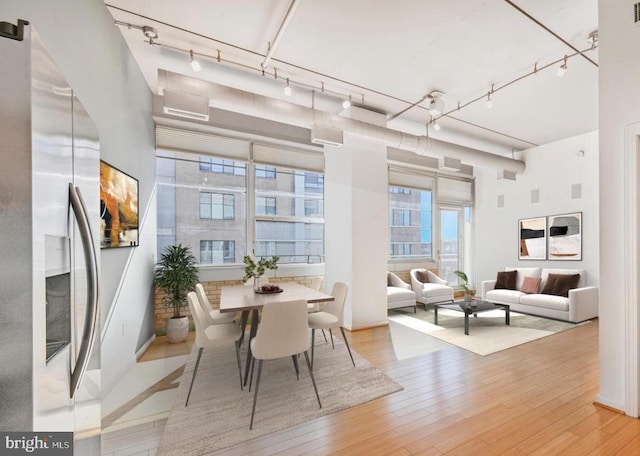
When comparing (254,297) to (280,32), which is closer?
(280,32)

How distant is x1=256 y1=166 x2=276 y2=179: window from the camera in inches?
206

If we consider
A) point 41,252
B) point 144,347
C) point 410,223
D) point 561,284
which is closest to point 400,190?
point 410,223

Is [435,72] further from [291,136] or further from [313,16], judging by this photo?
[291,136]

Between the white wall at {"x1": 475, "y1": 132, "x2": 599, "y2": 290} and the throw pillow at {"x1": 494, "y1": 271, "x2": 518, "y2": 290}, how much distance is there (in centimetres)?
62

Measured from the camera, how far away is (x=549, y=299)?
5227 millimetres

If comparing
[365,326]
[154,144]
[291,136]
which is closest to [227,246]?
[154,144]

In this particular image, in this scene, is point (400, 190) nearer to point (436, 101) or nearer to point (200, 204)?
point (436, 101)

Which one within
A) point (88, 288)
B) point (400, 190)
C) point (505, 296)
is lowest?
point (505, 296)

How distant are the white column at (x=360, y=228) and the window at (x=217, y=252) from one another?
1.72 meters

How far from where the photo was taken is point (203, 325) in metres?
2.81

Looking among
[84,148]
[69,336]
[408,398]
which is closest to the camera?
[69,336]

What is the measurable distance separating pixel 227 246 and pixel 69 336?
4.08 metres

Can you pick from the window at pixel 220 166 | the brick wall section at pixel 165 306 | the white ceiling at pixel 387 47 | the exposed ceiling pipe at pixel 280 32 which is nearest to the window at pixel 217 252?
the brick wall section at pixel 165 306

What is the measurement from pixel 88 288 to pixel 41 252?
0.29 m
